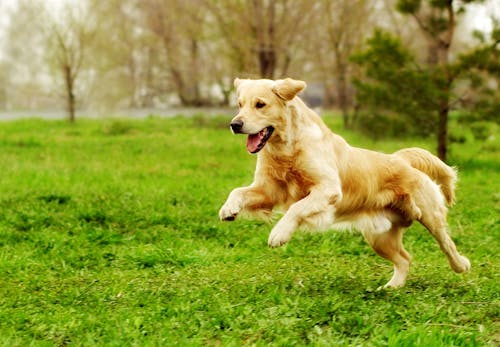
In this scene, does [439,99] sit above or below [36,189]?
above

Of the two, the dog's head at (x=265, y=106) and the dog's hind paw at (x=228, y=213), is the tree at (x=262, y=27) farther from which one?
the dog's hind paw at (x=228, y=213)

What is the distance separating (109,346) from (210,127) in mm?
15651

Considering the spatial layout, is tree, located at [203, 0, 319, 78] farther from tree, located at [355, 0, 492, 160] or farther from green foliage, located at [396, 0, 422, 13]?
green foliage, located at [396, 0, 422, 13]

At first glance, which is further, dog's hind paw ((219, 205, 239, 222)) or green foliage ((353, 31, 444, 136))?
green foliage ((353, 31, 444, 136))

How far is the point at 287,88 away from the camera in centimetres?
504

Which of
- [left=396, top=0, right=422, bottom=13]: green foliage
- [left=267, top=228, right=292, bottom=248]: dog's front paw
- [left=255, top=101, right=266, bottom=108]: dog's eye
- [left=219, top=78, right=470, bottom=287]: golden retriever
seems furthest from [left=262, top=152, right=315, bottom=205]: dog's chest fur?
[left=396, top=0, right=422, bottom=13]: green foliage

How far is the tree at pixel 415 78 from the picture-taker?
12.4m

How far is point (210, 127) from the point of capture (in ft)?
64.7

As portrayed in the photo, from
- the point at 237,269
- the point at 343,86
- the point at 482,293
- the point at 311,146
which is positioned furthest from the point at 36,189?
the point at 343,86

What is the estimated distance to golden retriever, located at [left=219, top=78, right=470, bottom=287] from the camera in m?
5.00

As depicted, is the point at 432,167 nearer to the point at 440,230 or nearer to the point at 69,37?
the point at 440,230

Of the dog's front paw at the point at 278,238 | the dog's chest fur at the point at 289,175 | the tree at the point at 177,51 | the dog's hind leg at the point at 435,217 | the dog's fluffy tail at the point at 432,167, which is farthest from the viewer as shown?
the tree at the point at 177,51

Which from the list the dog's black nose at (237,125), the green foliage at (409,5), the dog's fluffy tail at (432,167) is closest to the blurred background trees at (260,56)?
the green foliage at (409,5)

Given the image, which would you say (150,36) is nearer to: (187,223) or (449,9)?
(449,9)
